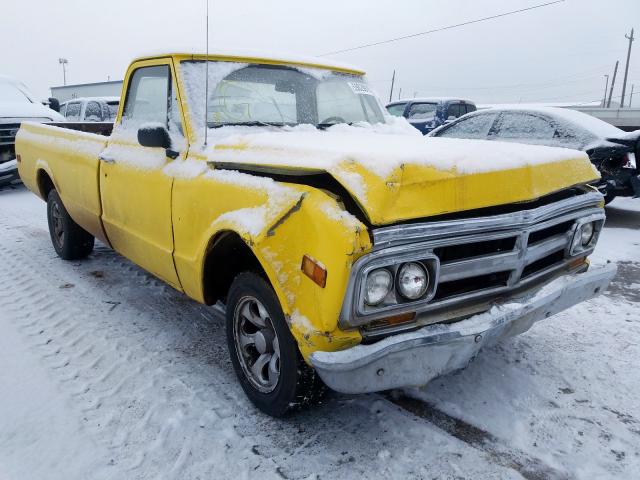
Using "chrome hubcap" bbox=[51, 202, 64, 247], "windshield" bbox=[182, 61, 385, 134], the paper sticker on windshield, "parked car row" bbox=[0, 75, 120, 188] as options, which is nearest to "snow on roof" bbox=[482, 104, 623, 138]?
the paper sticker on windshield

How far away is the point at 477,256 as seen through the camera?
229 cm

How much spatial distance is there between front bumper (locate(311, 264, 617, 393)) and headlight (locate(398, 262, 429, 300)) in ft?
0.53

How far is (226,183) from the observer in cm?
265

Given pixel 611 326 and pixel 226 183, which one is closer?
pixel 226 183

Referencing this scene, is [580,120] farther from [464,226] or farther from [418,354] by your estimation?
[418,354]

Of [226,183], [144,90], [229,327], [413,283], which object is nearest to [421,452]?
[413,283]

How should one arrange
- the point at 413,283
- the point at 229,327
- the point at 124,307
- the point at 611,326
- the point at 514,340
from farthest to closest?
the point at 124,307, the point at 611,326, the point at 514,340, the point at 229,327, the point at 413,283

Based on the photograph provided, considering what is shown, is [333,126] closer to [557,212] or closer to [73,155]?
[557,212]

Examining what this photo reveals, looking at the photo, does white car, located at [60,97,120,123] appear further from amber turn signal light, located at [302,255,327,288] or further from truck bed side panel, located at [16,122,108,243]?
amber turn signal light, located at [302,255,327,288]

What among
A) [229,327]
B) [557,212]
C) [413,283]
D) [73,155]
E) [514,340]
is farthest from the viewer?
[73,155]

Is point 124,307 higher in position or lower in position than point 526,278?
lower

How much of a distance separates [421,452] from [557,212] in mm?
1377

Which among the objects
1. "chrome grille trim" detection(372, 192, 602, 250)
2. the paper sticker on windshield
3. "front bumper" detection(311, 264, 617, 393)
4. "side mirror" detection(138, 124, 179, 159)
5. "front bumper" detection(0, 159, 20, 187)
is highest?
the paper sticker on windshield

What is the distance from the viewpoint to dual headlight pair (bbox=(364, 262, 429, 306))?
2.04 metres
